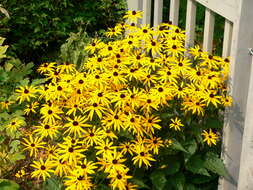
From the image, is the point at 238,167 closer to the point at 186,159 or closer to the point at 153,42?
the point at 186,159

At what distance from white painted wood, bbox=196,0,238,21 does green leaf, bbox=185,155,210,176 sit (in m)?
0.85

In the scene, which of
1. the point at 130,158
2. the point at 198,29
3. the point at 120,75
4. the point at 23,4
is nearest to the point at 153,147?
the point at 130,158

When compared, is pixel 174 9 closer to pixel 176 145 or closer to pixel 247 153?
pixel 176 145

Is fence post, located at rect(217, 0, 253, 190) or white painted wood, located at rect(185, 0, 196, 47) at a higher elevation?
white painted wood, located at rect(185, 0, 196, 47)

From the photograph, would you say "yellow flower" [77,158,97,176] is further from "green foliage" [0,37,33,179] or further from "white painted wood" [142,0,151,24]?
"white painted wood" [142,0,151,24]

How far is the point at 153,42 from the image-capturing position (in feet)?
9.77

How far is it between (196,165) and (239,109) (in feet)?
1.37

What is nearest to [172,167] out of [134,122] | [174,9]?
[134,122]

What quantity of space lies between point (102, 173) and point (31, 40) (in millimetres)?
2252

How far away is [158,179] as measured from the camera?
9.49 ft

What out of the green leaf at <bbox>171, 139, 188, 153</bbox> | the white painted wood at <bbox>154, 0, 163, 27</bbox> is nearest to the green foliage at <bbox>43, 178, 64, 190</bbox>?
the green leaf at <bbox>171, 139, 188, 153</bbox>

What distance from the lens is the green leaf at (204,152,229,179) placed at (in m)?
2.91

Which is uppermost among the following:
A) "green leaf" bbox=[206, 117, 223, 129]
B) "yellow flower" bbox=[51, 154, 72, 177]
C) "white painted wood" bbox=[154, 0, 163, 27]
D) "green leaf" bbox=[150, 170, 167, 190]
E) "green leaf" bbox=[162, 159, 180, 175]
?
"white painted wood" bbox=[154, 0, 163, 27]

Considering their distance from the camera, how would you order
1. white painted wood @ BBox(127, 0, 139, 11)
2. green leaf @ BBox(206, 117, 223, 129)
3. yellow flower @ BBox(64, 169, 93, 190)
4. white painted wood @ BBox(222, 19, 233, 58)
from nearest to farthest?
yellow flower @ BBox(64, 169, 93, 190), white painted wood @ BBox(222, 19, 233, 58), green leaf @ BBox(206, 117, 223, 129), white painted wood @ BBox(127, 0, 139, 11)
